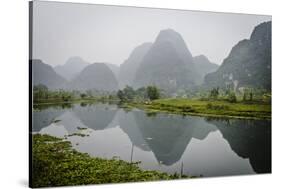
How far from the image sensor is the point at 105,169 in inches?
261

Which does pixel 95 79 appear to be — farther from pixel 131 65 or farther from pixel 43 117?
pixel 43 117

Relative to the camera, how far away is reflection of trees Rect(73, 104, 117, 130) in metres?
6.65

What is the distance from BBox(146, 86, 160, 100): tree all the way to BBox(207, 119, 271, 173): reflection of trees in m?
0.81

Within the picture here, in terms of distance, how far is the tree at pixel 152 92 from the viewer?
699cm

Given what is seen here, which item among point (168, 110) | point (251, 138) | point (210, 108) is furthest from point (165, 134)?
point (251, 138)

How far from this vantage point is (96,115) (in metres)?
6.73

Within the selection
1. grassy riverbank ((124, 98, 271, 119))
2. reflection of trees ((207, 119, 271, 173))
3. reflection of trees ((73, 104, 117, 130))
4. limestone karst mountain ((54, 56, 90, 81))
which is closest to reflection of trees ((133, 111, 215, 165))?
grassy riverbank ((124, 98, 271, 119))

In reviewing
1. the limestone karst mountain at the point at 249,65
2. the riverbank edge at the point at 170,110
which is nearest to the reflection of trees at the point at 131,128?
the riverbank edge at the point at 170,110

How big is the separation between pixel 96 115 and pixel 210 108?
1575mm

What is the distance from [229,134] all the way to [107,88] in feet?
5.83

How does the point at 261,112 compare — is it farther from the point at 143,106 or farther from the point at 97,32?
the point at 97,32

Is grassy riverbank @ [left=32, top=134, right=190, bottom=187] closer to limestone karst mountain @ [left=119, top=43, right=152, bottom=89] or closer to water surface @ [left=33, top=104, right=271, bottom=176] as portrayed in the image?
water surface @ [left=33, top=104, right=271, bottom=176]

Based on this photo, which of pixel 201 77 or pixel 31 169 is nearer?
pixel 31 169
